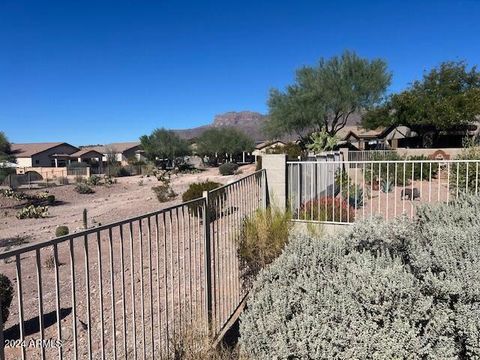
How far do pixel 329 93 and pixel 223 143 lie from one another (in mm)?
39190

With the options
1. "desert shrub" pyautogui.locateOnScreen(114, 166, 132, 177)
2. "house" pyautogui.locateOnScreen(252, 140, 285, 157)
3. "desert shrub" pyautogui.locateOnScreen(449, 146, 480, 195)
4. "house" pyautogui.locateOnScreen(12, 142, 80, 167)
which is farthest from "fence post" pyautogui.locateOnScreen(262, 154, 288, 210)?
"house" pyautogui.locateOnScreen(12, 142, 80, 167)

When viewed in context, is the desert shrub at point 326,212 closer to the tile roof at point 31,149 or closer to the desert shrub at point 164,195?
the desert shrub at point 164,195

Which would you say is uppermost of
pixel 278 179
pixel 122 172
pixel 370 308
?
pixel 278 179

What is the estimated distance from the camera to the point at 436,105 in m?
30.9

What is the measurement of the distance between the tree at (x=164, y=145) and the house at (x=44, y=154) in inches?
585

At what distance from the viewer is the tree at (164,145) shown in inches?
2655

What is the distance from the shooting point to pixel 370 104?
34938 mm

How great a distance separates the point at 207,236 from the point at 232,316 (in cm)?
136

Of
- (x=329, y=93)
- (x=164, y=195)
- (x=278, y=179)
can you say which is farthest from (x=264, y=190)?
(x=329, y=93)

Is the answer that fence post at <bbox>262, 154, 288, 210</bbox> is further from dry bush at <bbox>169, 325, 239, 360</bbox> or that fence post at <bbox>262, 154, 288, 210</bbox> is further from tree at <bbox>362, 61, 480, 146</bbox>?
tree at <bbox>362, 61, 480, 146</bbox>

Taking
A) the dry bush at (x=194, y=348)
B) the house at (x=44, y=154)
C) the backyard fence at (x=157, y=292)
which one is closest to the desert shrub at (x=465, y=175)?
the backyard fence at (x=157, y=292)

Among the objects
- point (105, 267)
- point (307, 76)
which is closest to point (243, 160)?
point (307, 76)

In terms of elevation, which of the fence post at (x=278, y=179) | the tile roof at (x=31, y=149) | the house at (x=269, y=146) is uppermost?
the tile roof at (x=31, y=149)

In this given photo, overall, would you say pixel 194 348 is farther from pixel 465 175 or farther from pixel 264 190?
pixel 465 175
